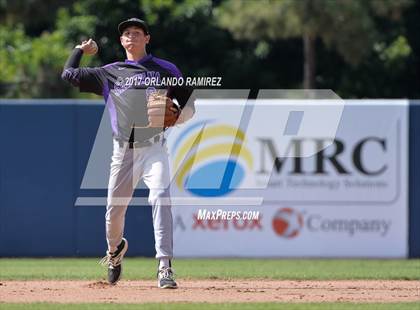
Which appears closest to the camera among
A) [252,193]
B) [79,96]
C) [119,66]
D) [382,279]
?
[119,66]

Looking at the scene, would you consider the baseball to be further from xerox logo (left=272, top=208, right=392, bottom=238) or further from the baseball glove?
xerox logo (left=272, top=208, right=392, bottom=238)

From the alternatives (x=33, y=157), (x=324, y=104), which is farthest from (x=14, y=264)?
(x=324, y=104)

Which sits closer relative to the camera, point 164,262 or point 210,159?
point 164,262

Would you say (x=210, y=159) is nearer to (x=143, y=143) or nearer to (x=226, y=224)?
(x=226, y=224)

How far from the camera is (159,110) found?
8.50 metres

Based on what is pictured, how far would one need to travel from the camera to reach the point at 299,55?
Answer: 975 inches

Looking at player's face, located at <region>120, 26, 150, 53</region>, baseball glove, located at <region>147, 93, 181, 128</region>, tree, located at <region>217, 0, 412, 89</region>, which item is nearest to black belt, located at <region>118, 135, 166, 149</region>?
baseball glove, located at <region>147, 93, 181, 128</region>

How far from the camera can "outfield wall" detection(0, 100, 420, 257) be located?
13445 mm

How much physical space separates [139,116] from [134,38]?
645 millimetres

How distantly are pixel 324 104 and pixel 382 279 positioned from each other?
3.66 metres

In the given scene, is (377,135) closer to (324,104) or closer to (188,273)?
(324,104)

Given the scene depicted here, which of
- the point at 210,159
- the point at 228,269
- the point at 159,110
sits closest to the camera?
the point at 159,110

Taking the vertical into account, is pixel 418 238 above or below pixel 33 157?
below

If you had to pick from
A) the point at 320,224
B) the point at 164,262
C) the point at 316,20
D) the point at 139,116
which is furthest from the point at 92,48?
the point at 316,20
